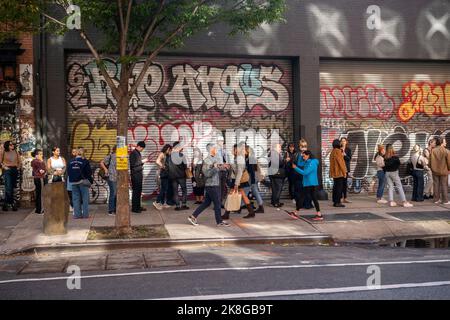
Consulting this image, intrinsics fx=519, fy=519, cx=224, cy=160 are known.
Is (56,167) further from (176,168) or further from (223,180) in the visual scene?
(223,180)

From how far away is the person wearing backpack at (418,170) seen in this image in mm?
14953

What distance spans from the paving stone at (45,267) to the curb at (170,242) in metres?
0.84

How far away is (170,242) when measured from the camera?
10.1 metres

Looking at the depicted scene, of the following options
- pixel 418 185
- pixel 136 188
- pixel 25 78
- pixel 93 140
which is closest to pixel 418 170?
pixel 418 185

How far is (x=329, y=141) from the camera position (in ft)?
56.4

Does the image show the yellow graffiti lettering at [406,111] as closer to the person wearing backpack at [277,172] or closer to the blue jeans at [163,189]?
the person wearing backpack at [277,172]

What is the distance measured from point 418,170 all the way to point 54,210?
33.2ft

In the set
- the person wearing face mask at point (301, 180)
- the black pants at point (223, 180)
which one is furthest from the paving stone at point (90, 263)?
the person wearing face mask at point (301, 180)

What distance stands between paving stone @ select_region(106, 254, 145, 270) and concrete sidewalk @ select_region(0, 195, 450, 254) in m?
1.05

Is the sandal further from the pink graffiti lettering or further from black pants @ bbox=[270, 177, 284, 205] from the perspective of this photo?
the pink graffiti lettering

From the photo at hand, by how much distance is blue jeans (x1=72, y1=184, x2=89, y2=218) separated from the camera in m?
A: 12.4

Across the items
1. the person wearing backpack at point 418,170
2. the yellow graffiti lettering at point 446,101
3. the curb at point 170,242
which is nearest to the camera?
the curb at point 170,242

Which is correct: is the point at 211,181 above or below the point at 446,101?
below
